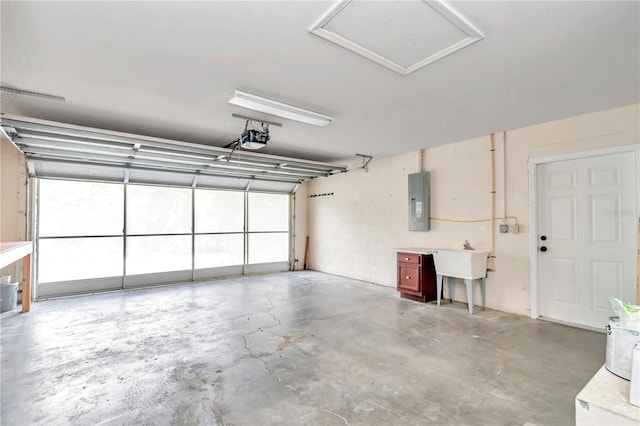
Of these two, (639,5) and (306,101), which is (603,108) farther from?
(306,101)

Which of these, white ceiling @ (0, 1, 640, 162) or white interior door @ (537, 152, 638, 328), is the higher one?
white ceiling @ (0, 1, 640, 162)

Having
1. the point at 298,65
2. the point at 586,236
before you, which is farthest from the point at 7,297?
the point at 586,236

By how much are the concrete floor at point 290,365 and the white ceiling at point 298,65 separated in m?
2.62

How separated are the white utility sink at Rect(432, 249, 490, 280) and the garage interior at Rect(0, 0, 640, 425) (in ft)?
0.71

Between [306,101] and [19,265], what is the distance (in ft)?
18.2

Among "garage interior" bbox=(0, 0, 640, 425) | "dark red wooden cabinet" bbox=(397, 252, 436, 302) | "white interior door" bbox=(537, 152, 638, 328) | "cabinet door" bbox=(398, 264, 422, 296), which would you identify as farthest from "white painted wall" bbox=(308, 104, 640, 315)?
"cabinet door" bbox=(398, 264, 422, 296)

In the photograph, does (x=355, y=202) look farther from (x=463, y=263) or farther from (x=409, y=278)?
(x=463, y=263)

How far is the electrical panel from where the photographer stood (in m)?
5.41

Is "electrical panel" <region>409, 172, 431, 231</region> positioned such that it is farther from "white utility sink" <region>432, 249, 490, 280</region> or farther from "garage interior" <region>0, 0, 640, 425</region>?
"white utility sink" <region>432, 249, 490, 280</region>

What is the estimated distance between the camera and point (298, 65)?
2576mm

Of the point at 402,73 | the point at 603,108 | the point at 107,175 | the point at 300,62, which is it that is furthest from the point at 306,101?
the point at 107,175

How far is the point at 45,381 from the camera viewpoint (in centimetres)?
258

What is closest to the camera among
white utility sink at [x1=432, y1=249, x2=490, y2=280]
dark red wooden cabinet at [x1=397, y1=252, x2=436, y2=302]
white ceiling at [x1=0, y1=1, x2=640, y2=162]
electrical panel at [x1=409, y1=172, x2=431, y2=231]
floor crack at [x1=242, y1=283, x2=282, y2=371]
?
white ceiling at [x1=0, y1=1, x2=640, y2=162]

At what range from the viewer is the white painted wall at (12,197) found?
5.07 m
